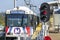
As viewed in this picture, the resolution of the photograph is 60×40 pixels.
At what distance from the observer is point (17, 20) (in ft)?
82.6

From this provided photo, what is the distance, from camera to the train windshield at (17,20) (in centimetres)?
2506

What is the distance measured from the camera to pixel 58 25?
4519 cm

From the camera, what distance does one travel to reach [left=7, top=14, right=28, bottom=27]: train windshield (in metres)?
25.1

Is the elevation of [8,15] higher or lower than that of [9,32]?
higher

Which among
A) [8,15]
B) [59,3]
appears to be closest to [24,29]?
[8,15]

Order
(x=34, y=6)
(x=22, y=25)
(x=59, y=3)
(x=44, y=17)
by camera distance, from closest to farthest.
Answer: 1. (x=44, y=17)
2. (x=22, y=25)
3. (x=34, y=6)
4. (x=59, y=3)

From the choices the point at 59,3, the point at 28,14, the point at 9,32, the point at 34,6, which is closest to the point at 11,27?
the point at 9,32

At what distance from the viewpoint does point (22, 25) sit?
82.2 ft

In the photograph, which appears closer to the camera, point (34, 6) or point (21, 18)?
point (21, 18)

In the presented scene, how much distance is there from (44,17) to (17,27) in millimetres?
11784

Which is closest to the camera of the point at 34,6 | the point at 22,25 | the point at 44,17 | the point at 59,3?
the point at 44,17

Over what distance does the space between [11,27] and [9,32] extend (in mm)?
534

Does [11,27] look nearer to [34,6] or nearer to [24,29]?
[24,29]

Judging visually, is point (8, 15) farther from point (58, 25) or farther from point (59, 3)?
point (59, 3)
